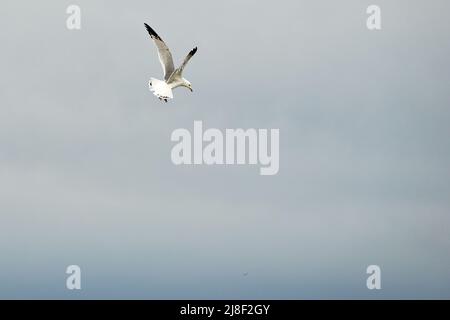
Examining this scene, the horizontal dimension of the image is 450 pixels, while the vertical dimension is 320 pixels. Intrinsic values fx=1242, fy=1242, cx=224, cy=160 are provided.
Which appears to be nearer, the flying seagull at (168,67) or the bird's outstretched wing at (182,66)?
the bird's outstretched wing at (182,66)

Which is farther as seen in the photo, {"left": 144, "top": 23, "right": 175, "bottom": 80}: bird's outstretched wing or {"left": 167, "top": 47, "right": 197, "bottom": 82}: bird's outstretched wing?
{"left": 144, "top": 23, "right": 175, "bottom": 80}: bird's outstretched wing

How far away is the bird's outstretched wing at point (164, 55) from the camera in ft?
96.2

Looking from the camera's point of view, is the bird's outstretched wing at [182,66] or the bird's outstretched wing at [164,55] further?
the bird's outstretched wing at [164,55]

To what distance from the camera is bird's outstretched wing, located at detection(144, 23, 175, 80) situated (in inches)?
1154

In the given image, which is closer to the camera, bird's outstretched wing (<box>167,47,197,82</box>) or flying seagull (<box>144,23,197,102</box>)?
bird's outstretched wing (<box>167,47,197,82</box>)

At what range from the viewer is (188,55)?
28656 mm

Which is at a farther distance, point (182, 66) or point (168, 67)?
point (168, 67)

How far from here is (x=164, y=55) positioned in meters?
29.5

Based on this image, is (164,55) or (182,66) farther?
(164,55)
